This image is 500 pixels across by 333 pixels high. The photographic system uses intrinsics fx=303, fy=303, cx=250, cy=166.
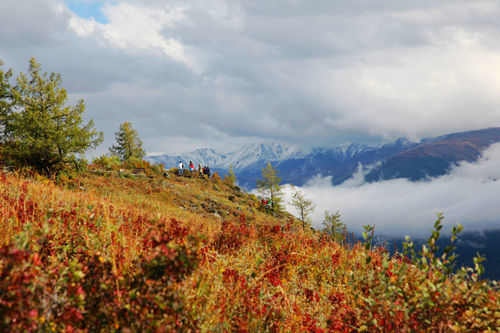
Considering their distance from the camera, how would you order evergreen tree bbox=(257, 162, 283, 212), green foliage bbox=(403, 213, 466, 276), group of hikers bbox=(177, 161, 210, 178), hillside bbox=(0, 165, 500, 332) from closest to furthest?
1. hillside bbox=(0, 165, 500, 332)
2. green foliage bbox=(403, 213, 466, 276)
3. group of hikers bbox=(177, 161, 210, 178)
4. evergreen tree bbox=(257, 162, 283, 212)

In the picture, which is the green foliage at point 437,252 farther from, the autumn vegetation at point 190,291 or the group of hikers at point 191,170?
the group of hikers at point 191,170

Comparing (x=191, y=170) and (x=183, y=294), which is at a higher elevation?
(x=191, y=170)

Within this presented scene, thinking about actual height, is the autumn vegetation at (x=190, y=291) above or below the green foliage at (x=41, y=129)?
below

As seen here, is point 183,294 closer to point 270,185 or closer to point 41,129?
point 41,129

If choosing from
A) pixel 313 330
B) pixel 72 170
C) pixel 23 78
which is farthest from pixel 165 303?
pixel 23 78

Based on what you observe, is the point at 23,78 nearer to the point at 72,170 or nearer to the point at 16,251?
the point at 72,170

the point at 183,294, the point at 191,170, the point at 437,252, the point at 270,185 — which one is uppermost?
the point at 191,170

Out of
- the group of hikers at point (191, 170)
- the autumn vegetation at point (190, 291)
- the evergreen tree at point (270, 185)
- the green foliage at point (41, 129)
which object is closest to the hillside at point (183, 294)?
the autumn vegetation at point (190, 291)

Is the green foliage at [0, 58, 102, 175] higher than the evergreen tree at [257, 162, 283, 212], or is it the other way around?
the green foliage at [0, 58, 102, 175]

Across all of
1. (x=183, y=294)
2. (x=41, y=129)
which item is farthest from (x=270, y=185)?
(x=183, y=294)

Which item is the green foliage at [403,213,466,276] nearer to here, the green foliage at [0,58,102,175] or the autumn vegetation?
the autumn vegetation

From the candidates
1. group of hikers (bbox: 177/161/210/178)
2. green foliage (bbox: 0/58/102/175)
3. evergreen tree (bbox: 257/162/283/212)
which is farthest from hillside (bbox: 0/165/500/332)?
evergreen tree (bbox: 257/162/283/212)

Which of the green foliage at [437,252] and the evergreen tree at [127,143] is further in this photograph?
the evergreen tree at [127,143]

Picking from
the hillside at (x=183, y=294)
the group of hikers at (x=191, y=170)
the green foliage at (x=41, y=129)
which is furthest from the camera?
the group of hikers at (x=191, y=170)
